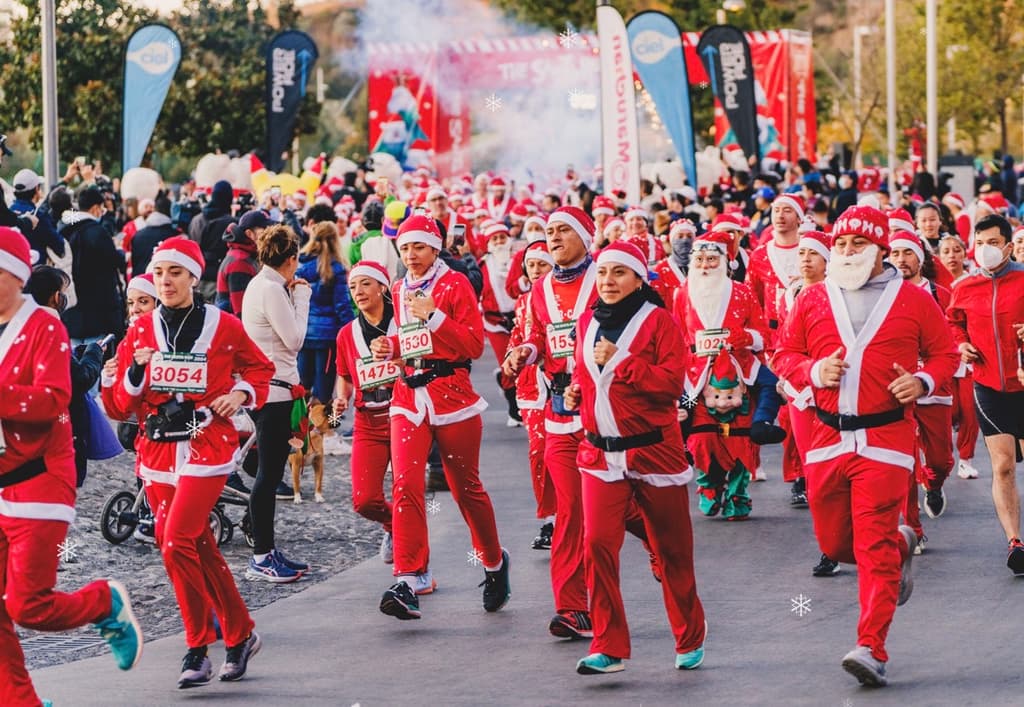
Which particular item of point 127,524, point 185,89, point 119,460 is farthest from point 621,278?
point 185,89

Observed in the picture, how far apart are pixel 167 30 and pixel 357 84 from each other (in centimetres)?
5079

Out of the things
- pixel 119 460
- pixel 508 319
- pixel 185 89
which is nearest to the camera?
pixel 119 460

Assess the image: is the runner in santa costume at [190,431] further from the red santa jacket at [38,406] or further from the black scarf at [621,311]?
the black scarf at [621,311]

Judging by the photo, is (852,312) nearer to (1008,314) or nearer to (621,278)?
(621,278)

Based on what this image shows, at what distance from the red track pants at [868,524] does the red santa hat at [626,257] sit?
47.3 inches

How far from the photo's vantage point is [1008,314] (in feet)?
34.7

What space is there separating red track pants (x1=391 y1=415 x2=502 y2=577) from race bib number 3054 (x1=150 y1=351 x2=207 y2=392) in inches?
66.8

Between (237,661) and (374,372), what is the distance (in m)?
2.30

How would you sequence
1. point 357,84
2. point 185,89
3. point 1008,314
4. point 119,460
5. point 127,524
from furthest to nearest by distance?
point 357,84
point 185,89
point 119,460
point 127,524
point 1008,314

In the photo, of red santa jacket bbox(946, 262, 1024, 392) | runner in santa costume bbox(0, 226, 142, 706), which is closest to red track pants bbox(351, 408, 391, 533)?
runner in santa costume bbox(0, 226, 142, 706)

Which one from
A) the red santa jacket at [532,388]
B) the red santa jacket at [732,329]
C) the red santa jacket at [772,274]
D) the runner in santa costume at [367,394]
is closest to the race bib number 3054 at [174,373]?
the runner in santa costume at [367,394]

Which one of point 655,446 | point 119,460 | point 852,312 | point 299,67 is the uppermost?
point 299,67

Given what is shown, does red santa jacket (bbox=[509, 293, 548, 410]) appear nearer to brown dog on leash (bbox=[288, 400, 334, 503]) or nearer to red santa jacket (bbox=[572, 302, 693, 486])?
red santa jacket (bbox=[572, 302, 693, 486])
